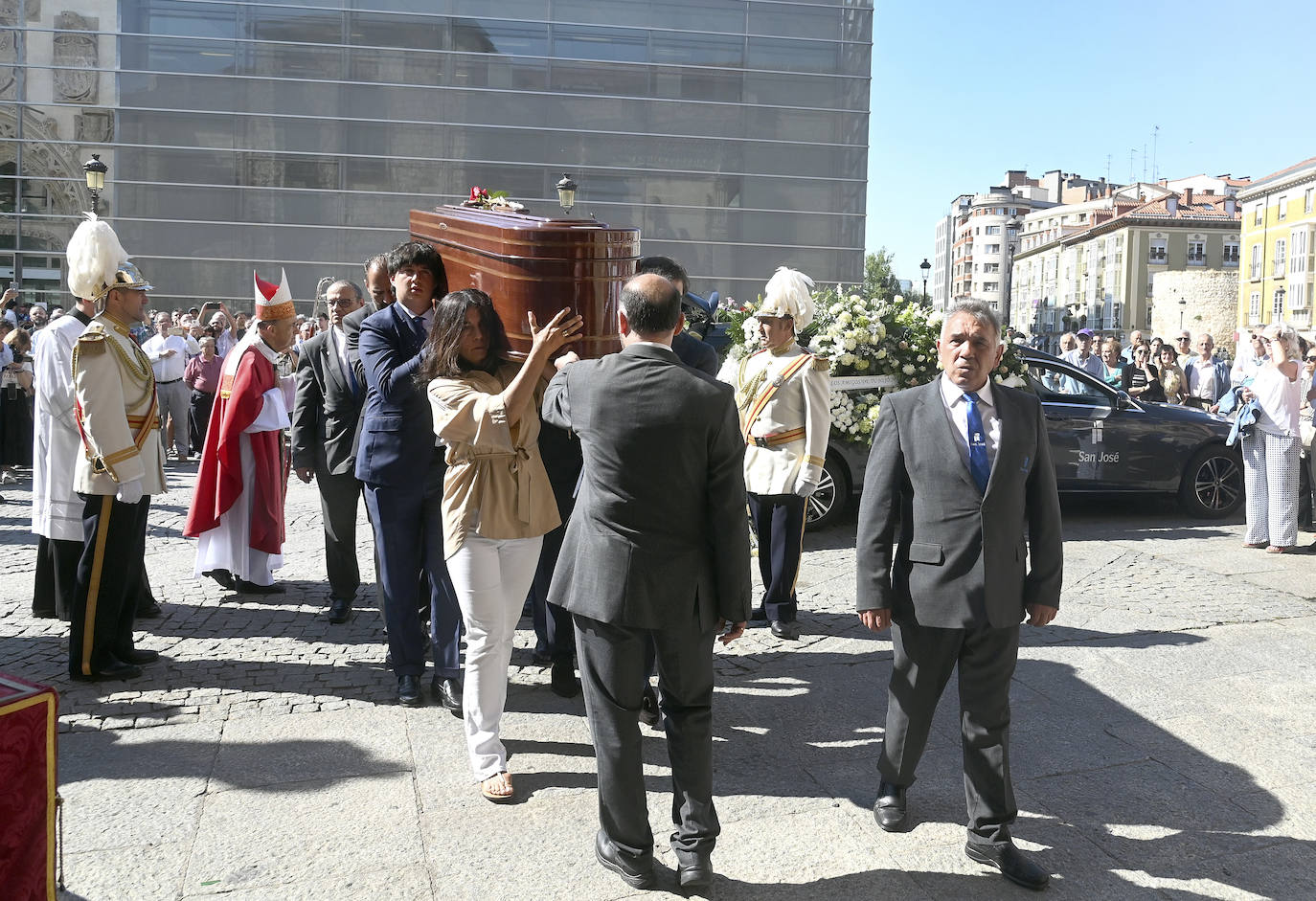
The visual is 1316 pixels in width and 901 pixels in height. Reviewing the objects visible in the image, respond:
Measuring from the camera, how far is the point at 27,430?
525 inches

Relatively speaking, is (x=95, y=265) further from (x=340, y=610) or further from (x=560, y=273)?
(x=560, y=273)

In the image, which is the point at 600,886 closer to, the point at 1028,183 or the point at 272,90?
the point at 272,90

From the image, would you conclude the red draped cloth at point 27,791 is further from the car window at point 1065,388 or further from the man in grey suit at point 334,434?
the car window at point 1065,388

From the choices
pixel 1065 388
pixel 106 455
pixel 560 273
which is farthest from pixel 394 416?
pixel 1065 388

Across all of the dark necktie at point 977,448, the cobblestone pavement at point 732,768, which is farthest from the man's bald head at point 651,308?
the cobblestone pavement at point 732,768

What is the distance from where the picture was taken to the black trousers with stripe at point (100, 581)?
5457mm

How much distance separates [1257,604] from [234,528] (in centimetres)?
660

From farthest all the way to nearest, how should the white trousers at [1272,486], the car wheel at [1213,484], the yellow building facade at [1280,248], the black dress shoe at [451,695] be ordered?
the yellow building facade at [1280,248], the car wheel at [1213,484], the white trousers at [1272,486], the black dress shoe at [451,695]

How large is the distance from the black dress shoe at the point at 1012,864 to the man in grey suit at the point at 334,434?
4.00 m

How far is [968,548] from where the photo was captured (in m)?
3.71

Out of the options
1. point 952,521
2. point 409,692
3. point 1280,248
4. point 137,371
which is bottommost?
point 409,692

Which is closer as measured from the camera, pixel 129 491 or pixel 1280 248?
pixel 129 491

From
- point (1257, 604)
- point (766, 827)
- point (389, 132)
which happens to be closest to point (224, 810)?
point (766, 827)

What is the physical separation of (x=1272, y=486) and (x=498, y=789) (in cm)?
781
